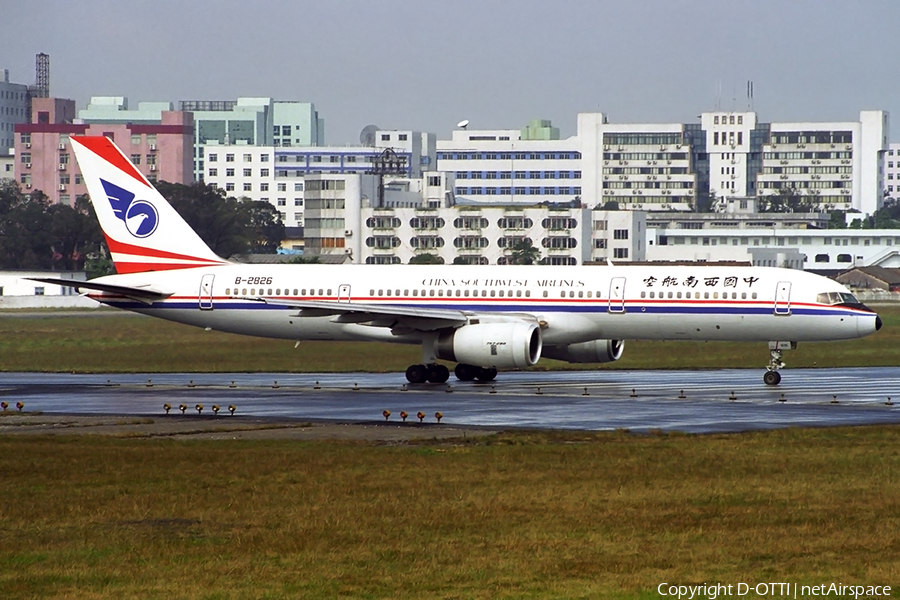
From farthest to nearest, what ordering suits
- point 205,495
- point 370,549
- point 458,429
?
point 458,429
point 205,495
point 370,549

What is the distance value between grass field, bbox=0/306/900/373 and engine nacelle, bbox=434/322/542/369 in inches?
375

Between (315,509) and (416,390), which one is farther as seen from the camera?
(416,390)

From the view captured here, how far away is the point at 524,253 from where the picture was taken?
155875 mm

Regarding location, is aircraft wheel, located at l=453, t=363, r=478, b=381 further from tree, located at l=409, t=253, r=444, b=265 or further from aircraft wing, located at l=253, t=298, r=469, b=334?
tree, located at l=409, t=253, r=444, b=265

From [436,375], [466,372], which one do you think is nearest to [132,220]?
[436,375]

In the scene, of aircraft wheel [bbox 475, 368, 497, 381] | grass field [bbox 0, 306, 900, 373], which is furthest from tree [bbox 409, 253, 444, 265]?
aircraft wheel [bbox 475, 368, 497, 381]

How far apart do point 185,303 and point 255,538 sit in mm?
33671

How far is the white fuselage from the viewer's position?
4666cm

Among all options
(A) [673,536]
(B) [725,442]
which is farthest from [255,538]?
(B) [725,442]

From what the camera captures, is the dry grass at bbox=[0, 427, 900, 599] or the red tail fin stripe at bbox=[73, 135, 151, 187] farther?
the red tail fin stripe at bbox=[73, 135, 151, 187]

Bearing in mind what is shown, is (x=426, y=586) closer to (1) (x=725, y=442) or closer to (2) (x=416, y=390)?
(1) (x=725, y=442)

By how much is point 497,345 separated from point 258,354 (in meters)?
19.2

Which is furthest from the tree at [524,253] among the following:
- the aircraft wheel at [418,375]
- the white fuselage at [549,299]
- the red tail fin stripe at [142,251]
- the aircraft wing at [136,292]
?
the aircraft wheel at [418,375]

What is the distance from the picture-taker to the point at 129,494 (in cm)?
2256
